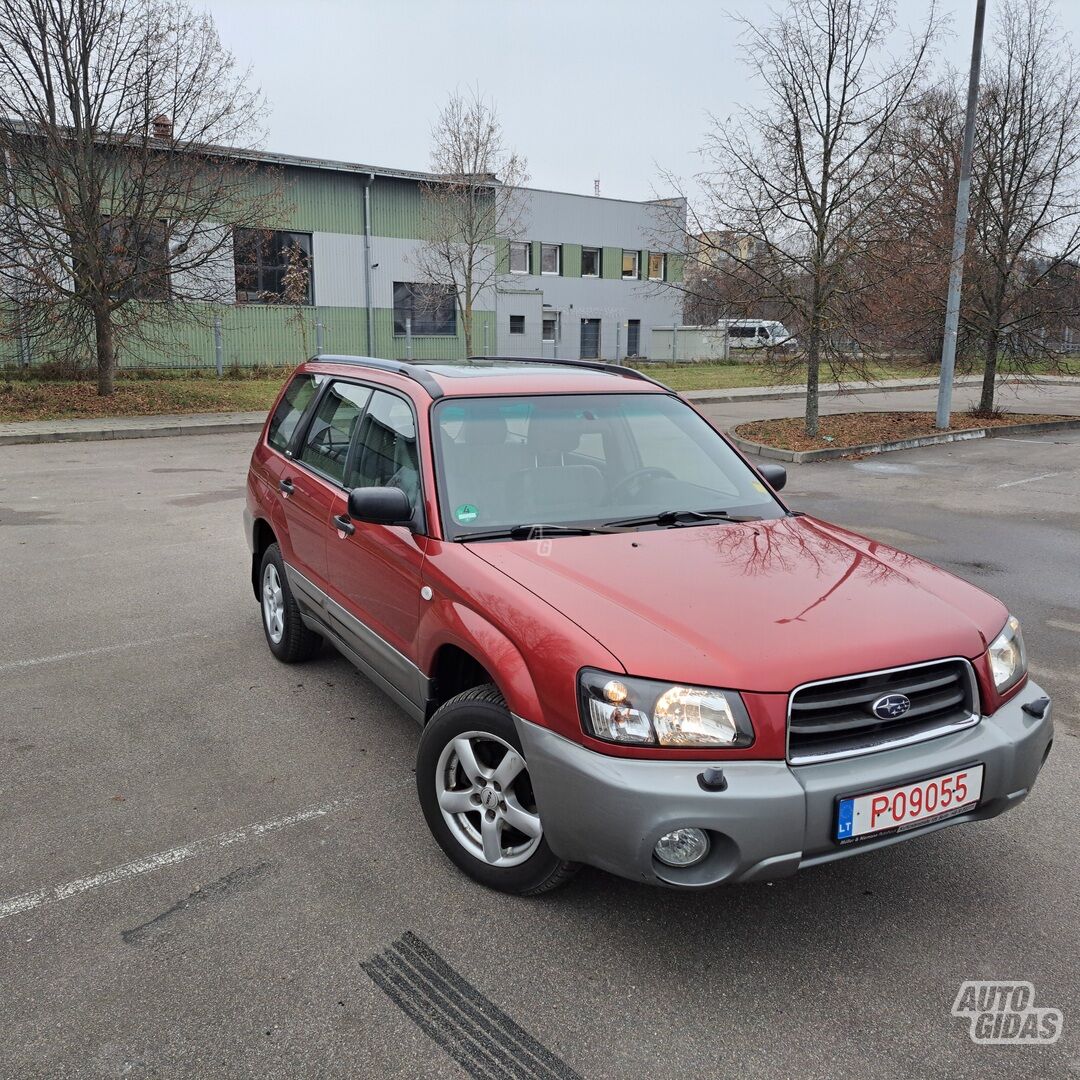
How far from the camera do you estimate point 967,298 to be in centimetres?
1961

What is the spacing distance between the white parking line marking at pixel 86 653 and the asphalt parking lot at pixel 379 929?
0.25 meters

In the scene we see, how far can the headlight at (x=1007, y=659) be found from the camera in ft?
10.1

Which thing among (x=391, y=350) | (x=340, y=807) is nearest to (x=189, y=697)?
(x=340, y=807)

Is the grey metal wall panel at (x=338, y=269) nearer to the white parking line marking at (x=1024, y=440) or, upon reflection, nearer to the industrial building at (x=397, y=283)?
the industrial building at (x=397, y=283)

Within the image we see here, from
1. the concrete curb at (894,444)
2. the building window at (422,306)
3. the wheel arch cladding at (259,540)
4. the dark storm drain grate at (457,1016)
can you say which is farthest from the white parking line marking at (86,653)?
the building window at (422,306)

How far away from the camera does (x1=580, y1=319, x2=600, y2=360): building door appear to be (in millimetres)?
43594

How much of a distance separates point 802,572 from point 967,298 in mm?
18756

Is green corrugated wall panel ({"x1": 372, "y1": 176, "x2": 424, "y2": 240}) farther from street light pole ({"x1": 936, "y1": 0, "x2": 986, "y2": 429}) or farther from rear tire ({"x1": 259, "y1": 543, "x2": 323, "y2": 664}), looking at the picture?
rear tire ({"x1": 259, "y1": 543, "x2": 323, "y2": 664})

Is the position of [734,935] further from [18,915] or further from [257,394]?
[257,394]

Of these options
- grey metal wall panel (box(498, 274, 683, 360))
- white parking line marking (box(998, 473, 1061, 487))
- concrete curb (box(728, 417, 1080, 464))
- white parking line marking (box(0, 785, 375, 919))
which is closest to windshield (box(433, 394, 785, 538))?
white parking line marking (box(0, 785, 375, 919))

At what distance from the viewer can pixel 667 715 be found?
2.65 m

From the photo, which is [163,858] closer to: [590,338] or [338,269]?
[338,269]

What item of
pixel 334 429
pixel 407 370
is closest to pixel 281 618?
pixel 334 429

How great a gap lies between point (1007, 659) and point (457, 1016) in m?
2.06
